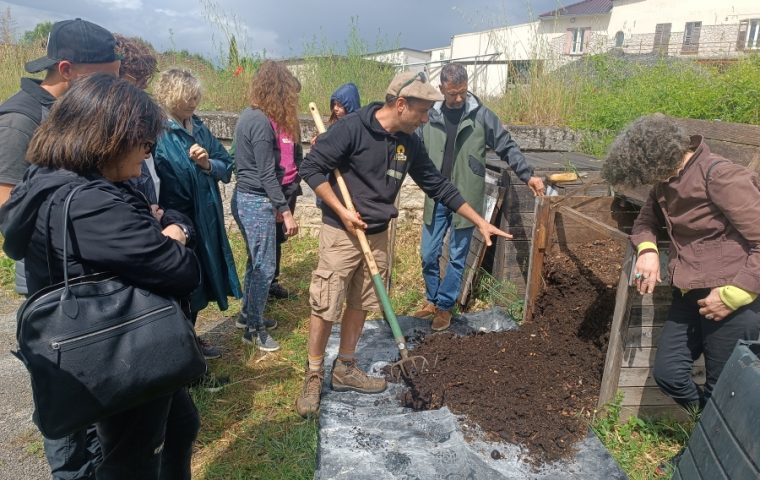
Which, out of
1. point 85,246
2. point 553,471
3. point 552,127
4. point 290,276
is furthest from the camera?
point 552,127

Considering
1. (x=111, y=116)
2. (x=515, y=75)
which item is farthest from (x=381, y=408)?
(x=515, y=75)

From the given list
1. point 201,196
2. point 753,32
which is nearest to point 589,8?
point 753,32

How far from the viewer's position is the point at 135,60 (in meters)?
2.93

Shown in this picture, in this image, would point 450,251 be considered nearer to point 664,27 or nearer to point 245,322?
point 245,322

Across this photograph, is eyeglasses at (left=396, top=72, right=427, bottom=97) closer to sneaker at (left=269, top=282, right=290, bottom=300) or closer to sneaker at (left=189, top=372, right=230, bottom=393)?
sneaker at (left=189, top=372, right=230, bottom=393)

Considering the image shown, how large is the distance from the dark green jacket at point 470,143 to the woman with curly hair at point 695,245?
5.47 feet

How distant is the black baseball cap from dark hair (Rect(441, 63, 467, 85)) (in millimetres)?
2470

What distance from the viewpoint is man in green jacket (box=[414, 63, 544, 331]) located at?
4207 mm

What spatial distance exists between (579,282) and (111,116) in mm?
3170

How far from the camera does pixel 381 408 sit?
316 centimetres

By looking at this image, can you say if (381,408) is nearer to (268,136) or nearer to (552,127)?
(268,136)

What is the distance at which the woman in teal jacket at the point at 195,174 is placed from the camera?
3.13 metres

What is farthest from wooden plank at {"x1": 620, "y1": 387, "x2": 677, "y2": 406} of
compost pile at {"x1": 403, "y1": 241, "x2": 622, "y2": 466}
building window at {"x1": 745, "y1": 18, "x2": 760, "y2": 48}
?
building window at {"x1": 745, "y1": 18, "x2": 760, "y2": 48}

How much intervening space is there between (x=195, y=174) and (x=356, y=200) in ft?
3.36
